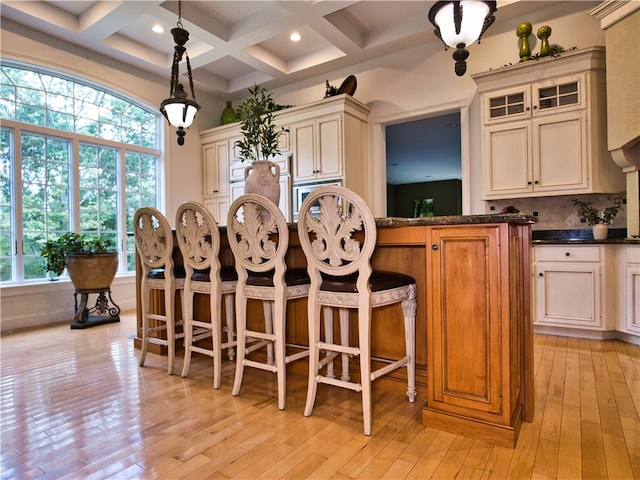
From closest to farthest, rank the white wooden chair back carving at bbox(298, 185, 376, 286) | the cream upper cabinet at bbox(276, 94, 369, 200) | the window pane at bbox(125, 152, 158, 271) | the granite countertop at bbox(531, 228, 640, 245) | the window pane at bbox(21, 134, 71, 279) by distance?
the white wooden chair back carving at bbox(298, 185, 376, 286)
the granite countertop at bbox(531, 228, 640, 245)
the window pane at bbox(21, 134, 71, 279)
the cream upper cabinet at bbox(276, 94, 369, 200)
the window pane at bbox(125, 152, 158, 271)

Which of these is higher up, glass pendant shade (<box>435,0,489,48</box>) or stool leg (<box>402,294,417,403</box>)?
glass pendant shade (<box>435,0,489,48</box>)

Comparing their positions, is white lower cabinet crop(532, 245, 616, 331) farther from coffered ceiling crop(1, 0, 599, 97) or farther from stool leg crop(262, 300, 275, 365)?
stool leg crop(262, 300, 275, 365)

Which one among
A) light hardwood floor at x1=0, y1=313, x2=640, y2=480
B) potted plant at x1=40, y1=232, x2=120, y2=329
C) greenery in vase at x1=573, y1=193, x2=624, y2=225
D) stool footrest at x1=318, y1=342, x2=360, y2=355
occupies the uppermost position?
greenery in vase at x1=573, y1=193, x2=624, y2=225

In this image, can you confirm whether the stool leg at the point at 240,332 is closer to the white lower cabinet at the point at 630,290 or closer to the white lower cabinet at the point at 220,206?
the white lower cabinet at the point at 630,290

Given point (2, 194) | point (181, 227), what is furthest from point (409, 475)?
point (2, 194)

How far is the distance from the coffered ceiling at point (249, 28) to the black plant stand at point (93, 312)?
2856mm

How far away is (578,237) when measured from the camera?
3.62 meters

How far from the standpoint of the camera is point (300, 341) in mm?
2480

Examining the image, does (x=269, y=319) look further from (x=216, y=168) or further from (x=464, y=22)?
(x=216, y=168)

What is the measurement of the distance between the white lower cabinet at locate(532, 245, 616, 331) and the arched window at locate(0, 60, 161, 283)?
16.0 feet

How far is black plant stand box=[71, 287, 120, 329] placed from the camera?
13.1 feet

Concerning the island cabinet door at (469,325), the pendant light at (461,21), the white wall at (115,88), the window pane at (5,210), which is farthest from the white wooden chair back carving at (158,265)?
the window pane at (5,210)

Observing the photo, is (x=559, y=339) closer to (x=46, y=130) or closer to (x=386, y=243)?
(x=386, y=243)

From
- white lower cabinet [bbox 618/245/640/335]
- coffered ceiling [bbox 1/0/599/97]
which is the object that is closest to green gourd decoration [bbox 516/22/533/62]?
coffered ceiling [bbox 1/0/599/97]
